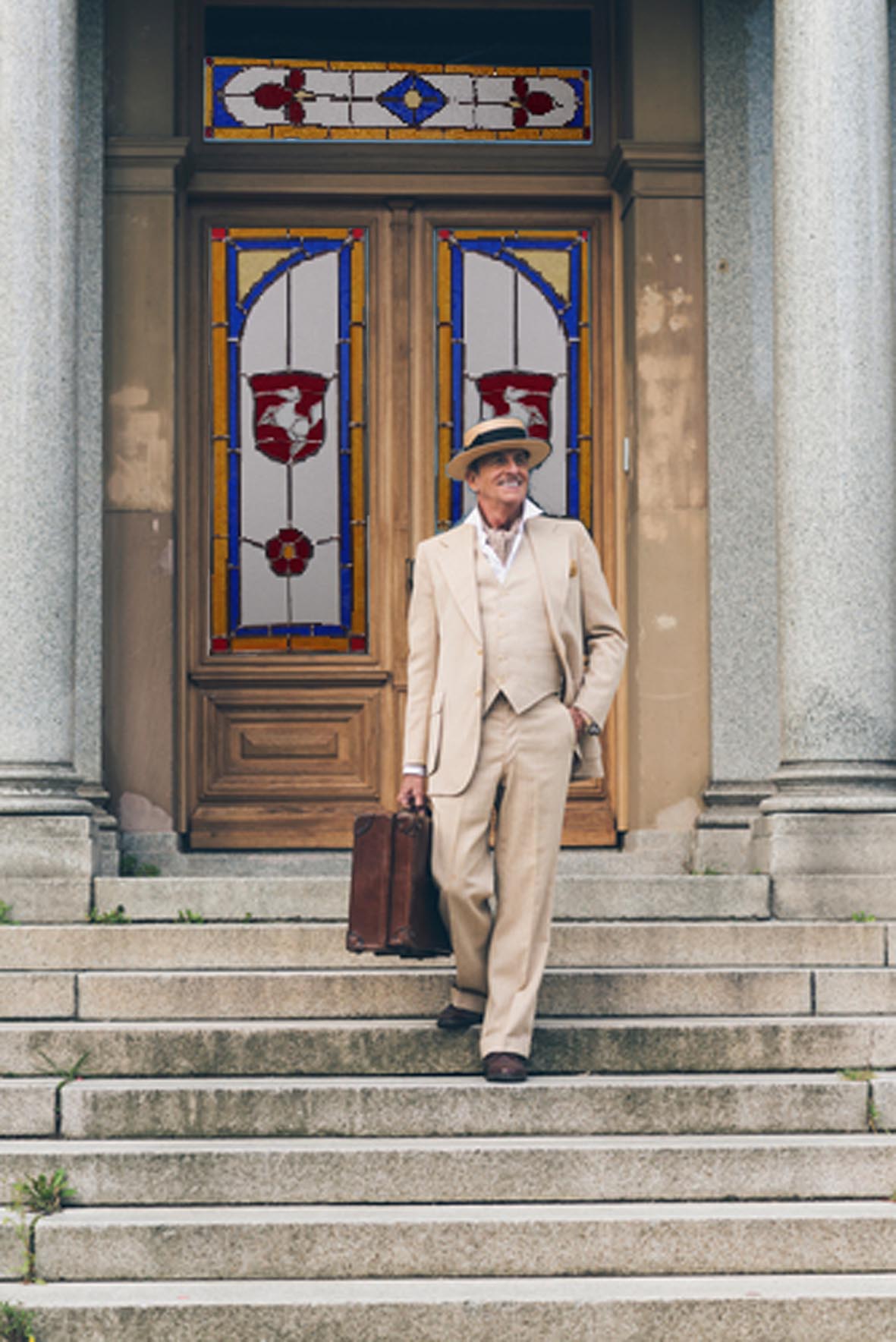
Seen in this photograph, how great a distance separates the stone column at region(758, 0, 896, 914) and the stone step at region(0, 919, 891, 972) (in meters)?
0.57

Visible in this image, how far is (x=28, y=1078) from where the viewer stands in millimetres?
6395

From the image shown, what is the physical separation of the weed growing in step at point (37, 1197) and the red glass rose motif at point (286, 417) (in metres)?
4.60

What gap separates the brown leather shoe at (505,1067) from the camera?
20.3ft

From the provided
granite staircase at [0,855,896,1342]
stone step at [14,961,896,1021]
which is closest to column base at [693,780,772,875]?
granite staircase at [0,855,896,1342]

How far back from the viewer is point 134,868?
8.74 meters

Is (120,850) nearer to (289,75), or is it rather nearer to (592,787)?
(592,787)

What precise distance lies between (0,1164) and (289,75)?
5.88 metres

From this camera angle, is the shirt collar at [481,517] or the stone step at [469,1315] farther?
the shirt collar at [481,517]

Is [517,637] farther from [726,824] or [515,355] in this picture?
[515,355]

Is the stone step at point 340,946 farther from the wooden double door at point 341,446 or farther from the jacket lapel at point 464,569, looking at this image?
the wooden double door at point 341,446

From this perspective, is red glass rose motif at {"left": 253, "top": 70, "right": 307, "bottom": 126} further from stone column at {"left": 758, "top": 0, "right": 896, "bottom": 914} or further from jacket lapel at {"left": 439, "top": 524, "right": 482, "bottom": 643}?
jacket lapel at {"left": 439, "top": 524, "right": 482, "bottom": 643}

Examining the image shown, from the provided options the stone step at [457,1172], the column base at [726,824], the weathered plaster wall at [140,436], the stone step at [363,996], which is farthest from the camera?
the weathered plaster wall at [140,436]

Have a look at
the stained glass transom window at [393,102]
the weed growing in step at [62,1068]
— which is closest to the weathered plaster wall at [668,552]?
the stained glass transom window at [393,102]

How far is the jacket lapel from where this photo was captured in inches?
253
